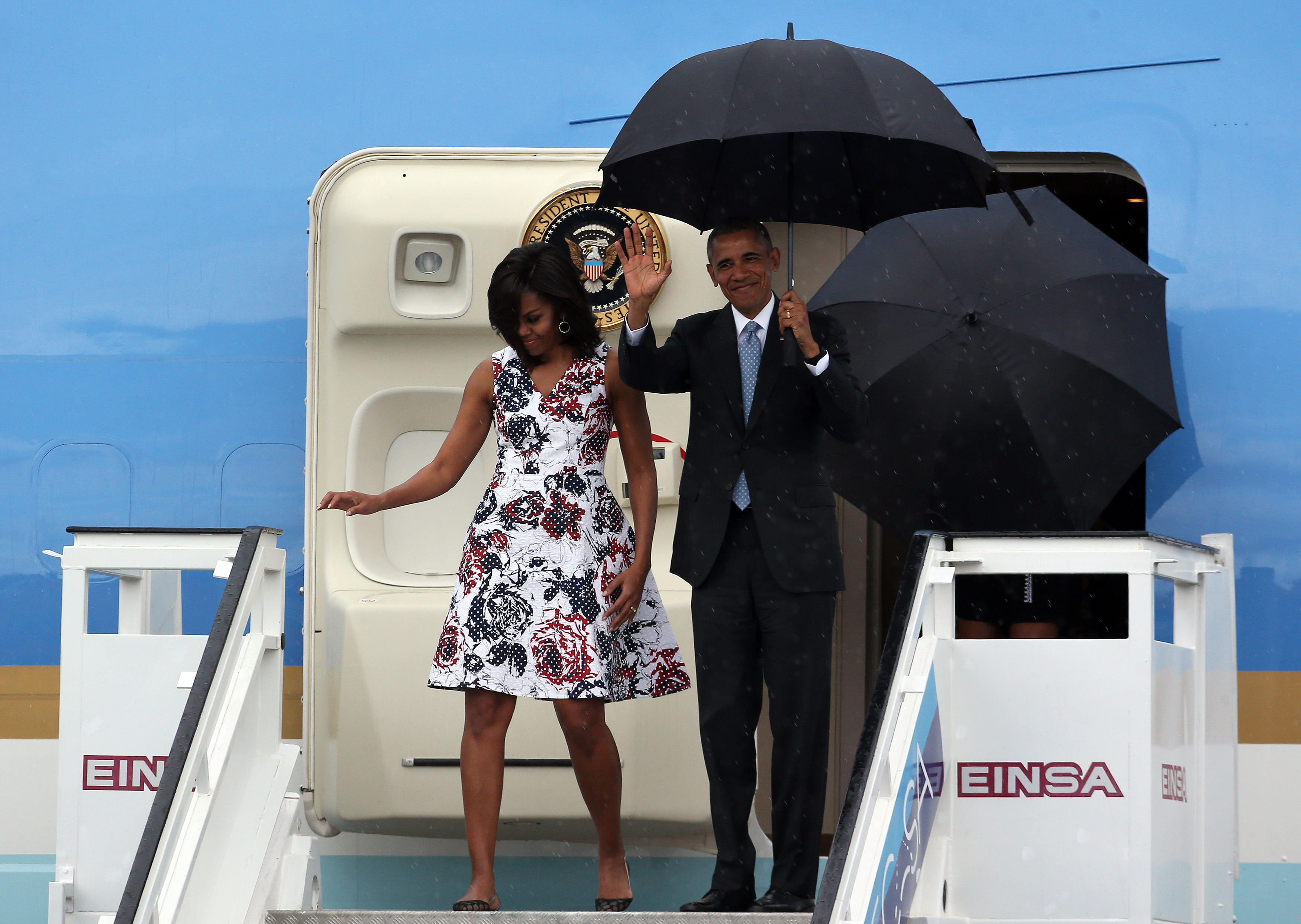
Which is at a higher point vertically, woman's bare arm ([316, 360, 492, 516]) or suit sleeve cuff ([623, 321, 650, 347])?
suit sleeve cuff ([623, 321, 650, 347])

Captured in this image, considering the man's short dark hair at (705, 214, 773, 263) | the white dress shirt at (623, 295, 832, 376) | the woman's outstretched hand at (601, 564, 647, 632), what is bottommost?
the woman's outstretched hand at (601, 564, 647, 632)

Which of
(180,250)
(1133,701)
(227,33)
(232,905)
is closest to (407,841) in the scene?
(232,905)

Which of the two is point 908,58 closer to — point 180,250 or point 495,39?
point 495,39

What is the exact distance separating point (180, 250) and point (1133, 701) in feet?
9.25

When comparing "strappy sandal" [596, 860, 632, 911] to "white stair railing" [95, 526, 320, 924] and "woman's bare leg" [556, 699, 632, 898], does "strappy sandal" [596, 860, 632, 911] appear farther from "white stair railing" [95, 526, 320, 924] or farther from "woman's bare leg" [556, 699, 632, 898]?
"white stair railing" [95, 526, 320, 924]

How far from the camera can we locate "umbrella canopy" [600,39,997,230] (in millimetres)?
2738

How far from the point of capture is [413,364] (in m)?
3.93

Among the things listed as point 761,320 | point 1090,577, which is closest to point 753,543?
point 761,320

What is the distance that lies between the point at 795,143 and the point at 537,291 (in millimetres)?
712

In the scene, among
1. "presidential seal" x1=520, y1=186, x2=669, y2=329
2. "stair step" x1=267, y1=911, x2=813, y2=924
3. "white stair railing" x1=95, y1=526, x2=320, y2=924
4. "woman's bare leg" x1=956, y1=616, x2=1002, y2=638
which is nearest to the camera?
"white stair railing" x1=95, y1=526, x2=320, y2=924

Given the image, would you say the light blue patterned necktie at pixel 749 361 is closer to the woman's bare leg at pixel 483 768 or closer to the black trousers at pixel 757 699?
the black trousers at pixel 757 699

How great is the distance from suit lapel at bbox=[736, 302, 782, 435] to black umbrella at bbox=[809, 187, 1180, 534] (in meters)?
0.63

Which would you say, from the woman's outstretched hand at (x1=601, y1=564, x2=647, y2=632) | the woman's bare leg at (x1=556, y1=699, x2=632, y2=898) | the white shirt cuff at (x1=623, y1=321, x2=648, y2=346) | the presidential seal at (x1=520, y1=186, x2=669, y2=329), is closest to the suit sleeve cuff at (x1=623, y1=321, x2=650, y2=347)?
the white shirt cuff at (x1=623, y1=321, x2=648, y2=346)

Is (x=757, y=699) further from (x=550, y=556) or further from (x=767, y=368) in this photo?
(x=767, y=368)
